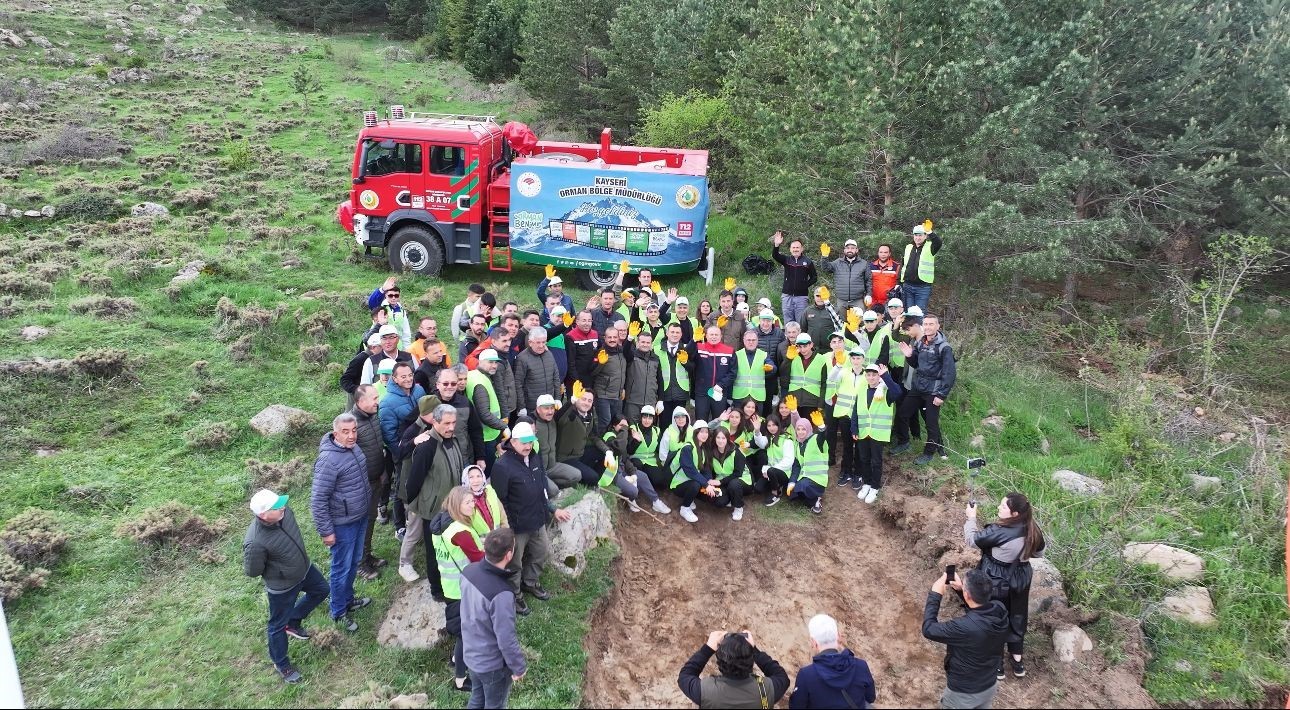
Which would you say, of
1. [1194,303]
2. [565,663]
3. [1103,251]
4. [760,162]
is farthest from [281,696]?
[1194,303]

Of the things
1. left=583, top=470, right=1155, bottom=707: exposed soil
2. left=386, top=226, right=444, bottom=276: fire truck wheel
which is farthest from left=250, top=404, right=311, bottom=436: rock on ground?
left=386, top=226, right=444, bottom=276: fire truck wheel

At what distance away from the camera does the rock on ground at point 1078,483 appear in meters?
8.23

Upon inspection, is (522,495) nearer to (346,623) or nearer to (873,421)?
(346,623)

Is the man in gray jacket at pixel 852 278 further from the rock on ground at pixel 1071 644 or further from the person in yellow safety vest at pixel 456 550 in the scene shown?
the person in yellow safety vest at pixel 456 550

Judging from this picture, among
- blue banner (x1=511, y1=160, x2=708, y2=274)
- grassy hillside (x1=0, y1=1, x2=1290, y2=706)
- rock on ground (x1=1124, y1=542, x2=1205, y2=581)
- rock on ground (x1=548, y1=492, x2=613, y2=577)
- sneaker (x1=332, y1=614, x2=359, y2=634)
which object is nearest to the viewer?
grassy hillside (x1=0, y1=1, x2=1290, y2=706)

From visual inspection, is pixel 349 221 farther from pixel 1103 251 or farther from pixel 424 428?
pixel 1103 251

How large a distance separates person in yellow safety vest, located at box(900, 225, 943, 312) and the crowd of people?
20 millimetres

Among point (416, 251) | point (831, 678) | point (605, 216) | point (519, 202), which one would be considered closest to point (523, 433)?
point (831, 678)

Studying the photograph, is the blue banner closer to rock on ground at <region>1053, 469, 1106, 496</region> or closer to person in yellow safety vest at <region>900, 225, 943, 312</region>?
person in yellow safety vest at <region>900, 225, 943, 312</region>

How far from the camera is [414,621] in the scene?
6191mm

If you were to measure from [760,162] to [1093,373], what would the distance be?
21.0 ft

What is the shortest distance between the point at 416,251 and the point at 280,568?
997cm

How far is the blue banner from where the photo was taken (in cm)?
1356

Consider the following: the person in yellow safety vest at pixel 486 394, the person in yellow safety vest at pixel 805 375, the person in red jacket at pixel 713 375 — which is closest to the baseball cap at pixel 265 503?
the person in yellow safety vest at pixel 486 394
